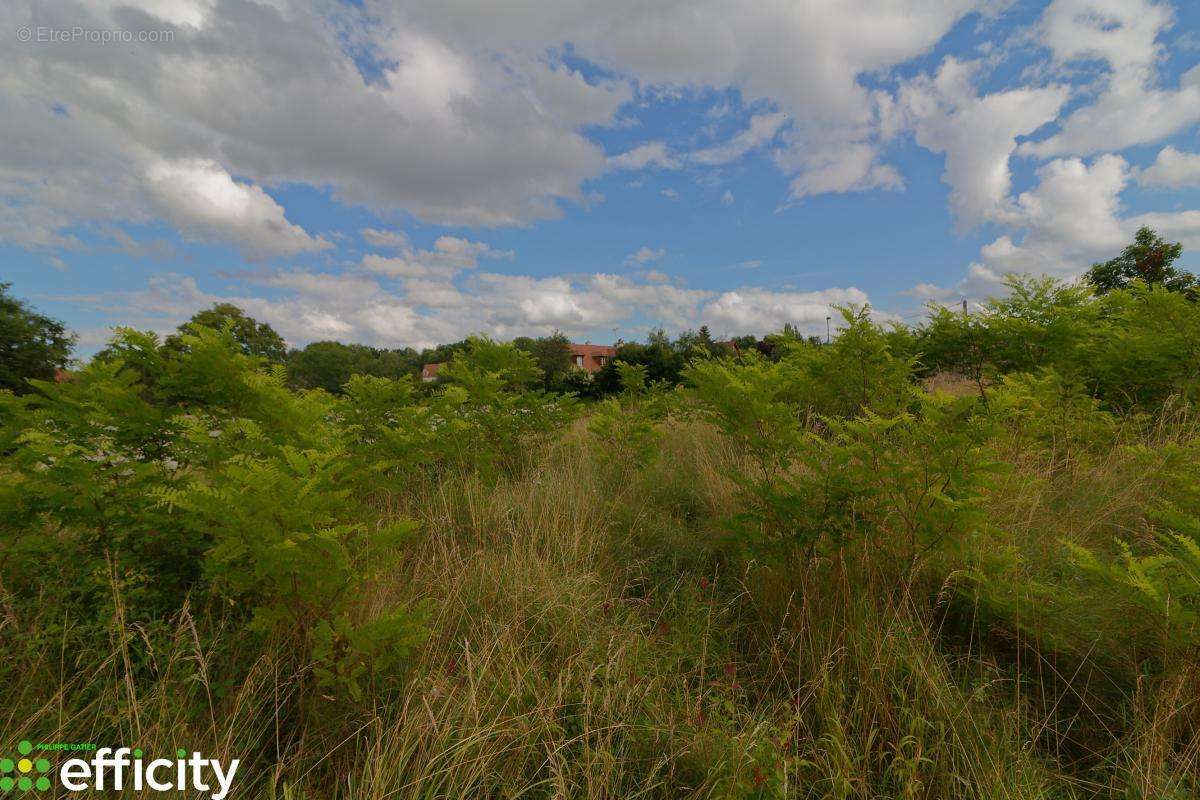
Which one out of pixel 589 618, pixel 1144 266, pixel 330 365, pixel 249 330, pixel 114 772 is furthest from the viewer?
pixel 330 365

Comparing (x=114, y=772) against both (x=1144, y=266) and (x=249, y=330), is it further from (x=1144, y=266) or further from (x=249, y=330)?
(x=249, y=330)

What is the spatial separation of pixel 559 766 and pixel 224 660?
161 centimetres

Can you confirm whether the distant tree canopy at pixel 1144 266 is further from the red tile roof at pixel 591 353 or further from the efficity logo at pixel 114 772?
the red tile roof at pixel 591 353

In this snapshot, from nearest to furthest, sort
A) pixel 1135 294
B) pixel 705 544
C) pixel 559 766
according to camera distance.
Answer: pixel 559 766 → pixel 705 544 → pixel 1135 294

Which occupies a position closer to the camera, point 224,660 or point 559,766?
point 559,766

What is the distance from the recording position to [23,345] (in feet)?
76.7

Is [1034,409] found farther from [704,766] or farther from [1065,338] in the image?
[704,766]

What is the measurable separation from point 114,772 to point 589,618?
2.00 m

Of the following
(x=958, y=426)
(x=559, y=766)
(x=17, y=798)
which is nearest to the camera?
(x=17, y=798)

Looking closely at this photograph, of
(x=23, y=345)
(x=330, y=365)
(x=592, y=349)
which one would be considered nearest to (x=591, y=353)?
(x=592, y=349)

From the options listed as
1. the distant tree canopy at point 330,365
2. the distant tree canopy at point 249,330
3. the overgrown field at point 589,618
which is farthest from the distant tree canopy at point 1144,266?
the distant tree canopy at point 330,365

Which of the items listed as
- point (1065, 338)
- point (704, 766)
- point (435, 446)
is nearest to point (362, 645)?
point (704, 766)

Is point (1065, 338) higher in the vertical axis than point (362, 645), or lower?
higher

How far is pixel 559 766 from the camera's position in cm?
189
